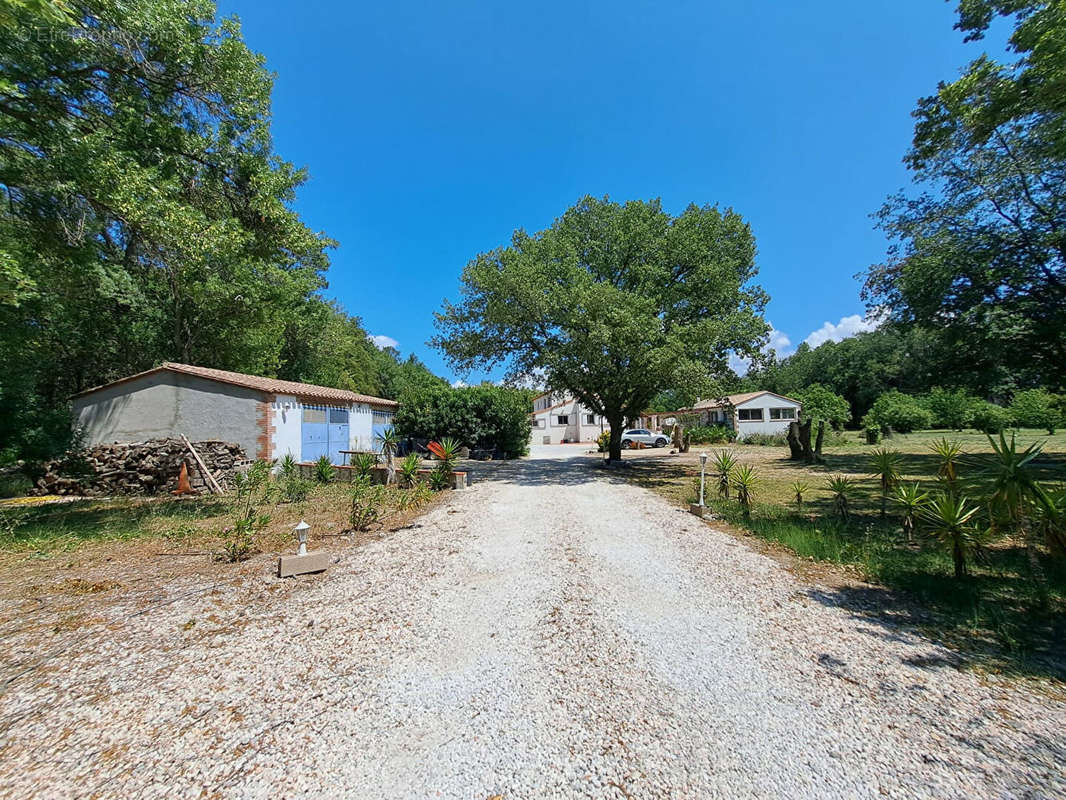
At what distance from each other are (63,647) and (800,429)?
22699mm

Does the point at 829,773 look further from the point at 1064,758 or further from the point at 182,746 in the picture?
the point at 182,746

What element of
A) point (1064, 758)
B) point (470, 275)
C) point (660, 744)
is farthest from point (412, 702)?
point (470, 275)

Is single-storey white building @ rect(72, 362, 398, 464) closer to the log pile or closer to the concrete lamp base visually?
the log pile

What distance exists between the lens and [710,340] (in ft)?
43.2

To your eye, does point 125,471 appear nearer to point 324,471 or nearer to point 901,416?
point 324,471

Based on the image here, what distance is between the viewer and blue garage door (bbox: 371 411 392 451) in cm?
1964

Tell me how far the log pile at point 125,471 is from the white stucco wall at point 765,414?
34.6 m

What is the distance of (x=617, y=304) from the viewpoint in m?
13.2

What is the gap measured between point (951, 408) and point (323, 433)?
44843 millimetres

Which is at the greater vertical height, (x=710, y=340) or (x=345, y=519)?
(x=710, y=340)

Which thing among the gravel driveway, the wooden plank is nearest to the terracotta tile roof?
the wooden plank

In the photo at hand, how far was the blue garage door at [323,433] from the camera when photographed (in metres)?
15.2

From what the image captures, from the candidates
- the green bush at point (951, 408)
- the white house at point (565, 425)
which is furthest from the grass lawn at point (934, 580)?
the green bush at point (951, 408)

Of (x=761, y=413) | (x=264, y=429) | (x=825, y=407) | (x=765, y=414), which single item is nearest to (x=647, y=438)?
(x=761, y=413)
